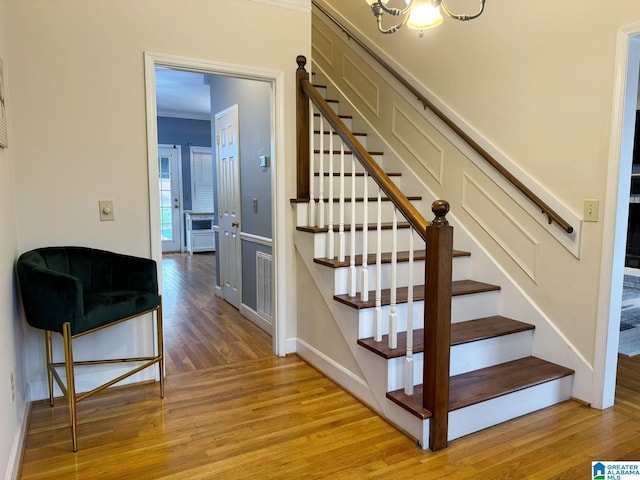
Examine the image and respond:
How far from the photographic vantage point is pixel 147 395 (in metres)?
2.72

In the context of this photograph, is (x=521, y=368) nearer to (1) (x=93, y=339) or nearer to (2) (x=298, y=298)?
(2) (x=298, y=298)

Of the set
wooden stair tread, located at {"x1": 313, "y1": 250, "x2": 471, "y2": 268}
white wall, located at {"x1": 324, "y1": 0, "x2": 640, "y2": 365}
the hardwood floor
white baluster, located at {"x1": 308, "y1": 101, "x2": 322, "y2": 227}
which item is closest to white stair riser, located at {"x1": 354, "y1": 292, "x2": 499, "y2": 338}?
white wall, located at {"x1": 324, "y1": 0, "x2": 640, "y2": 365}

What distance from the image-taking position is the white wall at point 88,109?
245cm

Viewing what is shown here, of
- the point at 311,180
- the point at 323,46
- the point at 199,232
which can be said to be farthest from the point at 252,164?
the point at 199,232

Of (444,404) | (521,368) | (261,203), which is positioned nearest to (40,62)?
(261,203)

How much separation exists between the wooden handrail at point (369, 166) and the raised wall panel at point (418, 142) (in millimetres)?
856

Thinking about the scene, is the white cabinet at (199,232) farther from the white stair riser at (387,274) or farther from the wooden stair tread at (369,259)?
the white stair riser at (387,274)

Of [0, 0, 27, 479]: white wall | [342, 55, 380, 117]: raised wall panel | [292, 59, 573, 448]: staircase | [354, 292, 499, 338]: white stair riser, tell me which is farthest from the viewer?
[342, 55, 380, 117]: raised wall panel

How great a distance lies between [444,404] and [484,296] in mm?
1048

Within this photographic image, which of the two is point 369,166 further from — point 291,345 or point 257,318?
point 257,318

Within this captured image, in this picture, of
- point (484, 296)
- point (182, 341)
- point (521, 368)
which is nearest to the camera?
point (521, 368)

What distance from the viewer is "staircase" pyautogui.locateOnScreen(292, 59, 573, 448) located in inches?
89.6

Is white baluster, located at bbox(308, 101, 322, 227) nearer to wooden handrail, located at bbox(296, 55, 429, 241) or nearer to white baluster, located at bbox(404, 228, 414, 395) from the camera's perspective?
wooden handrail, located at bbox(296, 55, 429, 241)

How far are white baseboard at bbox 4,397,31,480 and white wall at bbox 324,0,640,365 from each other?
2845 mm
